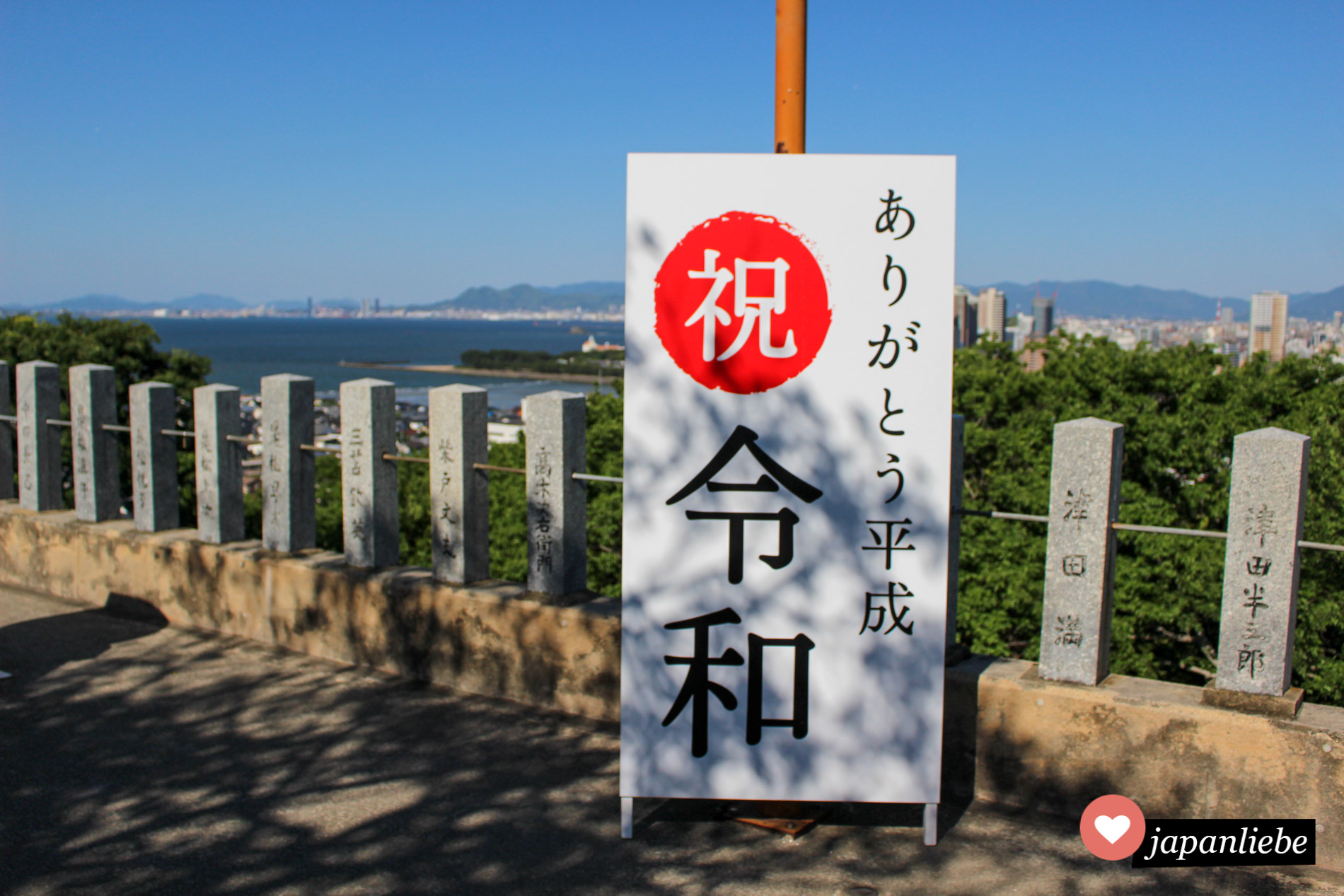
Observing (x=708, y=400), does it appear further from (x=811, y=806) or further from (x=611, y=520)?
(x=611, y=520)

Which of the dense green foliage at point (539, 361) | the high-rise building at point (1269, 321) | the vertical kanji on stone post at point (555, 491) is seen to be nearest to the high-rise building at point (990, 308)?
the high-rise building at point (1269, 321)

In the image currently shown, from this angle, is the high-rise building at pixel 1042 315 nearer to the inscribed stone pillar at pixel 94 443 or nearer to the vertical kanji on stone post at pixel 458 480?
the inscribed stone pillar at pixel 94 443

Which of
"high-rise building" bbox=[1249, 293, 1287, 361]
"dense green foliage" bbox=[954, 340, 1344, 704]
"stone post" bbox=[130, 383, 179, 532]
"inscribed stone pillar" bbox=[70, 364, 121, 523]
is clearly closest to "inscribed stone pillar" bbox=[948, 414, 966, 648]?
"stone post" bbox=[130, 383, 179, 532]

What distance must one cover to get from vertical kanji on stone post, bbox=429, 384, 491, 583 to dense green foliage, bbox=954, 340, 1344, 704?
669 inches

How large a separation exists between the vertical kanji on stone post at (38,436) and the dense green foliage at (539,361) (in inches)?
4788

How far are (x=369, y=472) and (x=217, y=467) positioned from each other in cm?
138

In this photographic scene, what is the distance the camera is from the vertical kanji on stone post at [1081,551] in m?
4.11

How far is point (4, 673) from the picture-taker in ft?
18.6

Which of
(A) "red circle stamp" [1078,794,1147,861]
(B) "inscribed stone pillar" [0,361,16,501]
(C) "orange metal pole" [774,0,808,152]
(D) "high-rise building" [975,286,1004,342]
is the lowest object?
(A) "red circle stamp" [1078,794,1147,861]

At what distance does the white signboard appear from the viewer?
148 inches

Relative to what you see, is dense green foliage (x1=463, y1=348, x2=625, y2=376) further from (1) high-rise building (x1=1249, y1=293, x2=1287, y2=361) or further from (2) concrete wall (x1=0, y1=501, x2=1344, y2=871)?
(2) concrete wall (x1=0, y1=501, x2=1344, y2=871)

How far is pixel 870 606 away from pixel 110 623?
16.4 ft

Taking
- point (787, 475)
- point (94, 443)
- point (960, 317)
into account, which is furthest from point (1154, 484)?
point (960, 317)

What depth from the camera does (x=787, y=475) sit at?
3826mm
